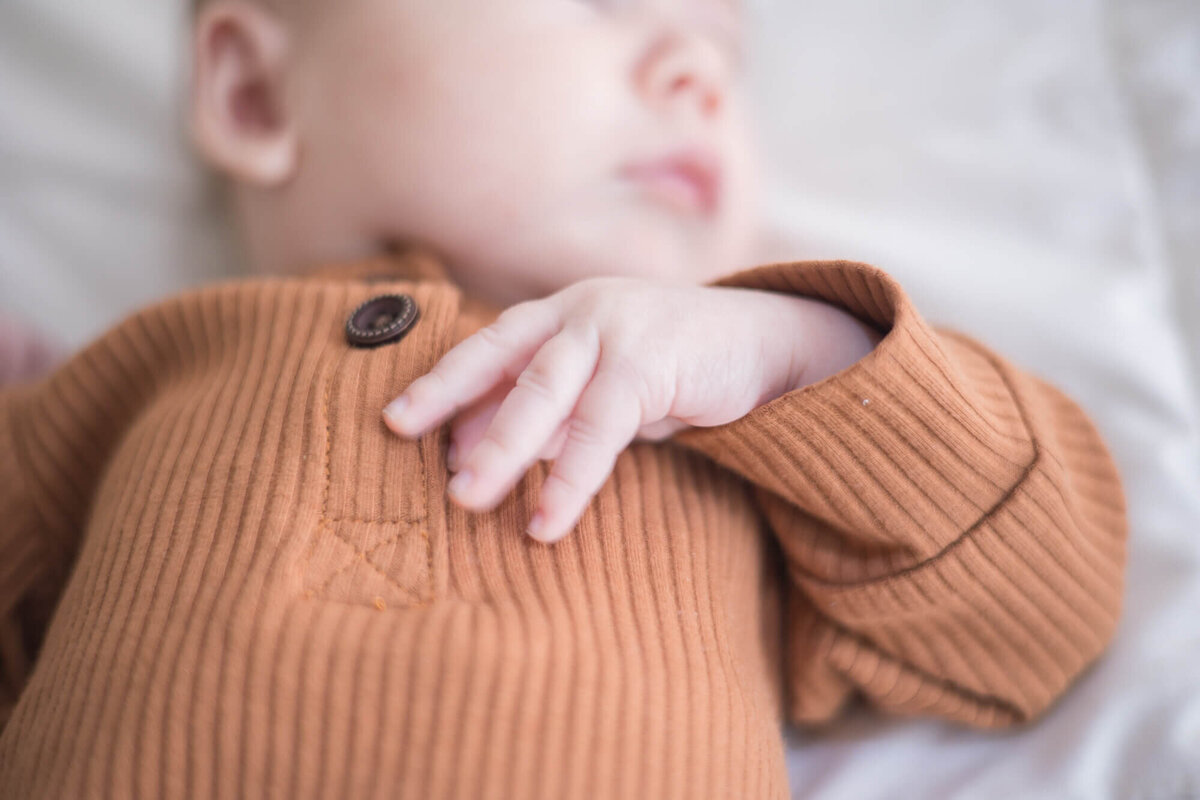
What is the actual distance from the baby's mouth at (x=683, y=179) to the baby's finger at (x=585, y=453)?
1.16ft

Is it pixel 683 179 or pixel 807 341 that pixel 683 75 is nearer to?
pixel 683 179

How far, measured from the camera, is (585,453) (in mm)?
566

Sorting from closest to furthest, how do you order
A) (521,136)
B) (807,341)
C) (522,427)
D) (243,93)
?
(522,427) → (807,341) → (521,136) → (243,93)

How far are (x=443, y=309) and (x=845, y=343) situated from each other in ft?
1.04

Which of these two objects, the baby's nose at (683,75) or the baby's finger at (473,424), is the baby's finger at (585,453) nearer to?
the baby's finger at (473,424)

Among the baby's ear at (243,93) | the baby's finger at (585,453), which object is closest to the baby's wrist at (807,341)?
the baby's finger at (585,453)

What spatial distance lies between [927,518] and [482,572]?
323 mm

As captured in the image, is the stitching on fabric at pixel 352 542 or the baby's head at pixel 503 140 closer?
the stitching on fabric at pixel 352 542

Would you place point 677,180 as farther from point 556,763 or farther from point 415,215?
point 556,763

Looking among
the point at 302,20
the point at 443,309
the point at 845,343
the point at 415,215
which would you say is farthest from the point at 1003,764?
the point at 302,20

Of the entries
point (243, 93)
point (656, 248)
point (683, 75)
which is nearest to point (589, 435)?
point (656, 248)

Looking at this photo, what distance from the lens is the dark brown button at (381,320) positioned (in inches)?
27.0

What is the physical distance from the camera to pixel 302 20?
0.95 m

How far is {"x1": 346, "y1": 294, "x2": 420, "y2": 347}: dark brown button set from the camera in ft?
2.25
